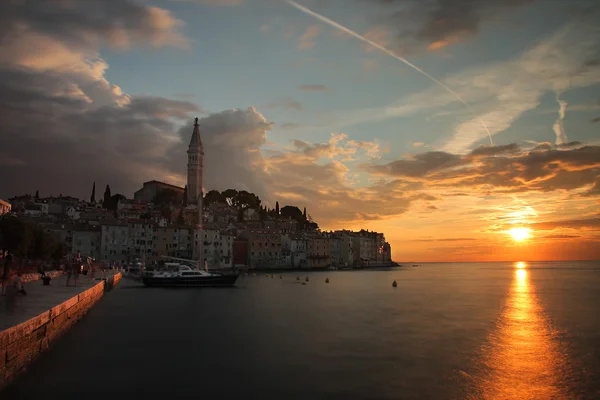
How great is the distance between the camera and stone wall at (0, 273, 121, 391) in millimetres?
11984

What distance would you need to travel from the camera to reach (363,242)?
159 m

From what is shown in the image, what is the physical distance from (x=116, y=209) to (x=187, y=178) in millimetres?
27696

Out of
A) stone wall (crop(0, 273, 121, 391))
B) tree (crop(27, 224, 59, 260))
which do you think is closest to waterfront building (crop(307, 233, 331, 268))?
tree (crop(27, 224, 59, 260))

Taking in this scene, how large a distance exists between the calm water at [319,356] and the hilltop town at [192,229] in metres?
39.8

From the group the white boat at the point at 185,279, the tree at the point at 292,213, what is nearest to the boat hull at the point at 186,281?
the white boat at the point at 185,279

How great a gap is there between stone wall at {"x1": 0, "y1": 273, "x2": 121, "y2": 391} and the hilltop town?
4370 centimetres

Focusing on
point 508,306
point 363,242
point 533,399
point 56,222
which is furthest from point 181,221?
point 533,399

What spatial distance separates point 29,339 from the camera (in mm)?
14133

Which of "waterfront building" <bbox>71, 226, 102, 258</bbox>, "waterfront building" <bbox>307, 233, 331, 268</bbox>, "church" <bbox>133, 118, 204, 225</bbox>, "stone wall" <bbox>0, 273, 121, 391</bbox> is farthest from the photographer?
"church" <bbox>133, 118, 204, 225</bbox>

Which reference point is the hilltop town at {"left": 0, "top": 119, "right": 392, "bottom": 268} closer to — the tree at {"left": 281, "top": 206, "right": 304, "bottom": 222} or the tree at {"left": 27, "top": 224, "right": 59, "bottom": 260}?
the tree at {"left": 281, "top": 206, "right": 304, "bottom": 222}

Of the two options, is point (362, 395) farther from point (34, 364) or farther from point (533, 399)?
point (34, 364)

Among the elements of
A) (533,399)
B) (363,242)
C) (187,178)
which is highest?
(187,178)

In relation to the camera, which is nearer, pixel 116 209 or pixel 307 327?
pixel 307 327

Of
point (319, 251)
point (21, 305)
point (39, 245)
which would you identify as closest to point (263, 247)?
point (319, 251)
